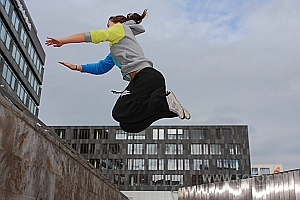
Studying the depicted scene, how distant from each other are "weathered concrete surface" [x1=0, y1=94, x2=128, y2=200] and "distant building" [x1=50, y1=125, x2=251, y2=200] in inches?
2337

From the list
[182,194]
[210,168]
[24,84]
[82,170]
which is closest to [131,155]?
[210,168]

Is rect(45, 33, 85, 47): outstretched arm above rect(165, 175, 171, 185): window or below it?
below

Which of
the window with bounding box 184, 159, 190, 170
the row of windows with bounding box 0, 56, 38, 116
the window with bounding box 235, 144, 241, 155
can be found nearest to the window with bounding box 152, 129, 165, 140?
the window with bounding box 184, 159, 190, 170

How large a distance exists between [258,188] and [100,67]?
19.2 meters

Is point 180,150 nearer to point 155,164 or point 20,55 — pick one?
point 155,164

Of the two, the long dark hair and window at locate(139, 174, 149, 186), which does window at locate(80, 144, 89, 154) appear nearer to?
window at locate(139, 174, 149, 186)

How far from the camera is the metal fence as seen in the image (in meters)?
17.9

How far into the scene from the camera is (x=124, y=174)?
218 feet

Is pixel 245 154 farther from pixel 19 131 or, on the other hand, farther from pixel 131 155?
pixel 19 131

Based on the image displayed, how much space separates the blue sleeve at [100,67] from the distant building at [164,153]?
63380 mm

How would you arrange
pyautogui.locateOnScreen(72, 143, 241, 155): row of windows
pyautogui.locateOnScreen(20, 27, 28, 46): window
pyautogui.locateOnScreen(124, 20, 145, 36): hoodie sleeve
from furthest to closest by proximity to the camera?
pyautogui.locateOnScreen(72, 143, 241, 155): row of windows → pyautogui.locateOnScreen(20, 27, 28, 46): window → pyautogui.locateOnScreen(124, 20, 145, 36): hoodie sleeve

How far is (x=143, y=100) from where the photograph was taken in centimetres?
344

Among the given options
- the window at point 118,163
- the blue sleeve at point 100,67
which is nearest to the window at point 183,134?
the window at point 118,163

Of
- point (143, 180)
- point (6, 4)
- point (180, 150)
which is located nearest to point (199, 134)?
point (180, 150)
